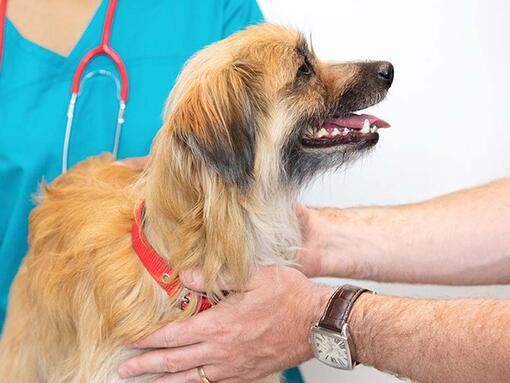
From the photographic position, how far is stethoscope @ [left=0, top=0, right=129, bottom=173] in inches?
58.0

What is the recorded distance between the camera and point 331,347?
112 cm

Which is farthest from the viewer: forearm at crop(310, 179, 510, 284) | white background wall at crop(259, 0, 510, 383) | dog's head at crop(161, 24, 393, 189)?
white background wall at crop(259, 0, 510, 383)

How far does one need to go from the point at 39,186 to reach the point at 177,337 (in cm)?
50

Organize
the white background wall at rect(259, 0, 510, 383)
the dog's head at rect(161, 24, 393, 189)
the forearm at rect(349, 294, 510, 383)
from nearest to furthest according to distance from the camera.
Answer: the forearm at rect(349, 294, 510, 383) < the dog's head at rect(161, 24, 393, 189) < the white background wall at rect(259, 0, 510, 383)

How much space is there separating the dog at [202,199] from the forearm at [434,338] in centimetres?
21

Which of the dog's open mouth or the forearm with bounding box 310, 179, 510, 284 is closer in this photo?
the dog's open mouth

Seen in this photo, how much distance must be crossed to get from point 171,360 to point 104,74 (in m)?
0.67

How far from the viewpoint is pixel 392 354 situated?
1.08 meters

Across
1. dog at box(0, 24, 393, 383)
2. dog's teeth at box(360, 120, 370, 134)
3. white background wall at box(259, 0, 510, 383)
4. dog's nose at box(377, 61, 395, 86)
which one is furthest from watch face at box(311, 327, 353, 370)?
white background wall at box(259, 0, 510, 383)

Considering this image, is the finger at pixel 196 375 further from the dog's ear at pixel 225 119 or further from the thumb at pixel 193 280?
the dog's ear at pixel 225 119

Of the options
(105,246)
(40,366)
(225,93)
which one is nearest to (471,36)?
(225,93)

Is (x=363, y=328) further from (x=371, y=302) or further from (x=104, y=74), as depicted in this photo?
(x=104, y=74)

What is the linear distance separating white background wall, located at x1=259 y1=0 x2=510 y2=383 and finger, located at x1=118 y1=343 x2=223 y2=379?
0.75 meters

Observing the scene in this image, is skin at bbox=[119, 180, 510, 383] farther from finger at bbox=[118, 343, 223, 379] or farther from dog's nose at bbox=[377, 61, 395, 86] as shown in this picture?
dog's nose at bbox=[377, 61, 395, 86]
